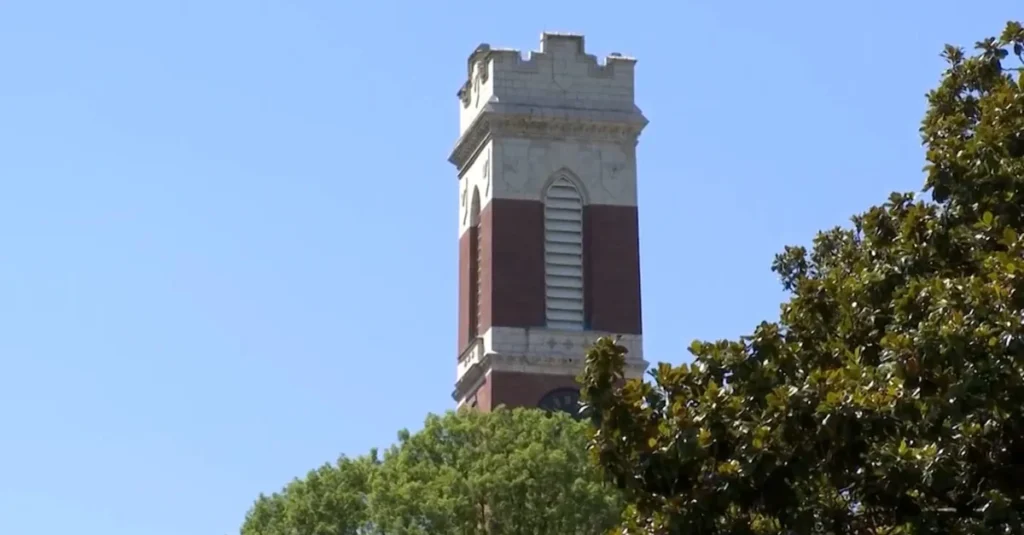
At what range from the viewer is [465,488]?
43406mm

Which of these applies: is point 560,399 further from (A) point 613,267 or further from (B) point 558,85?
(B) point 558,85

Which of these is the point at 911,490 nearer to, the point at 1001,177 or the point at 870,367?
the point at 870,367

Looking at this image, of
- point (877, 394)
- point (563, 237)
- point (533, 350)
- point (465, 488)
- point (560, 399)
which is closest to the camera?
point (877, 394)

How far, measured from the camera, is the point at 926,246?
21.1 meters

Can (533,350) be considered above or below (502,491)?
above

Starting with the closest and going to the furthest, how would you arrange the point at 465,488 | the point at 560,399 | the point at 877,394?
the point at 877,394, the point at 465,488, the point at 560,399

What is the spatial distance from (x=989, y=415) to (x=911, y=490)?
79 centimetres

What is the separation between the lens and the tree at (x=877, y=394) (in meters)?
18.9

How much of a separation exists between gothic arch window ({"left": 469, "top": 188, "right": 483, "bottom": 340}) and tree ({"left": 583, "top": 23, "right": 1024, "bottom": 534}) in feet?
139

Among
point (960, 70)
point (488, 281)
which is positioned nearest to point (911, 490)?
point (960, 70)

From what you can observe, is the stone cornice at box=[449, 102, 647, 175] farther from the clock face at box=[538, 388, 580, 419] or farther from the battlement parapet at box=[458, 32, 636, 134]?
the clock face at box=[538, 388, 580, 419]

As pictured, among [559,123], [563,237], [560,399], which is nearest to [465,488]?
[560,399]

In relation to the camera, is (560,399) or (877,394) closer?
(877,394)

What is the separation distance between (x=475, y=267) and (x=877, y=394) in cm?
4673
